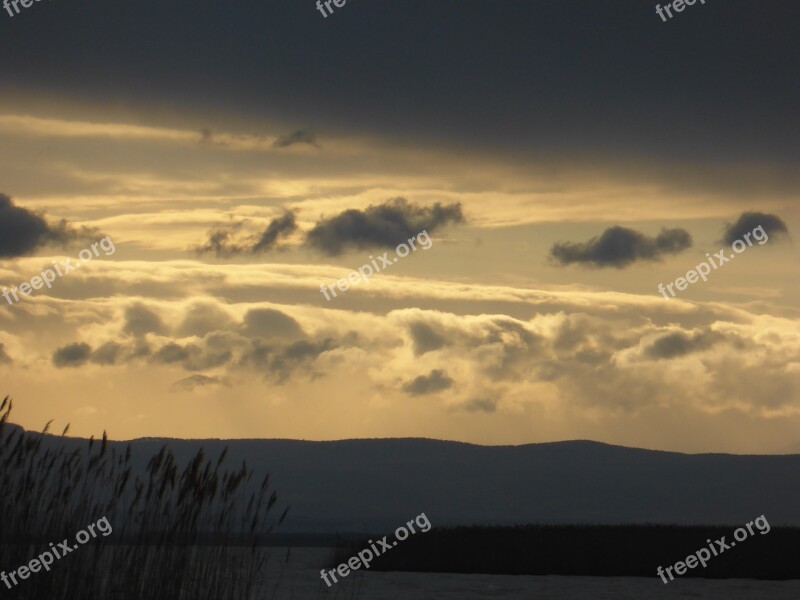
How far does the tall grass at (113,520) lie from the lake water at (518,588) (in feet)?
32.8

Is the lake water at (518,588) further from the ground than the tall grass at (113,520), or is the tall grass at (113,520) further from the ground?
the lake water at (518,588)

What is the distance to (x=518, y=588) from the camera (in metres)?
29.4

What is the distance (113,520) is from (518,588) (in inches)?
687

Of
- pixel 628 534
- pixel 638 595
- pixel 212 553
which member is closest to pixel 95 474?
pixel 212 553

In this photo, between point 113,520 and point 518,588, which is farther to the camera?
point 518,588

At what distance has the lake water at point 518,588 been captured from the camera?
85.9ft

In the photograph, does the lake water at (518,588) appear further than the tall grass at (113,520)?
Yes

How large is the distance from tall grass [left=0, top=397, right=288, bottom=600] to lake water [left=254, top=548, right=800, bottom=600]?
10.0 m

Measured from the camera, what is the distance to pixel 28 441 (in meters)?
13.5

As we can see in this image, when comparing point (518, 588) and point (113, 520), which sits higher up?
point (518, 588)

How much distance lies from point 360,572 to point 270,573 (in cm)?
351

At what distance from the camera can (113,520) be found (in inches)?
543

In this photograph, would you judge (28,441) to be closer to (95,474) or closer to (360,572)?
(95,474)

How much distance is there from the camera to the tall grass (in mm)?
13273
